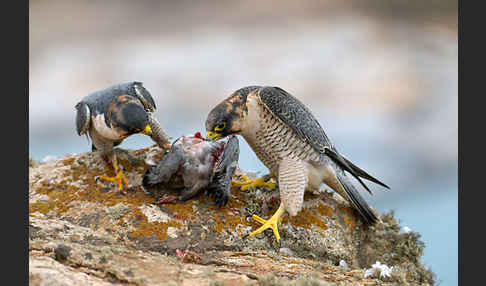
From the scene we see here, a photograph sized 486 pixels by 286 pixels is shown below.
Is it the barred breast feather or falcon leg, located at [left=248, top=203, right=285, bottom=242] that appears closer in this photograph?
falcon leg, located at [left=248, top=203, right=285, bottom=242]

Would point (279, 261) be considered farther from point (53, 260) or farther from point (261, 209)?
point (53, 260)

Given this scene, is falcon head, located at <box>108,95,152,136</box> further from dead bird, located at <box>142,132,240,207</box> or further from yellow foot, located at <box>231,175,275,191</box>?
yellow foot, located at <box>231,175,275,191</box>

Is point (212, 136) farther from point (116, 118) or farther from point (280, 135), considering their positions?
point (116, 118)

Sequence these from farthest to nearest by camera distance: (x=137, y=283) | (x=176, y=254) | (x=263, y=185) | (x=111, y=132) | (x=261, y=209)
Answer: (x=263, y=185), (x=261, y=209), (x=111, y=132), (x=176, y=254), (x=137, y=283)

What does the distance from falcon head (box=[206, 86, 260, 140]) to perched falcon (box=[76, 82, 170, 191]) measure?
689 mm

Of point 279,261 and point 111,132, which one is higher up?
point 111,132

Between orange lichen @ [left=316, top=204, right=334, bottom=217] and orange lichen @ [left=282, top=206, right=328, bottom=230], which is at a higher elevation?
orange lichen @ [left=316, top=204, right=334, bottom=217]

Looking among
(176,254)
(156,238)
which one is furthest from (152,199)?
(176,254)

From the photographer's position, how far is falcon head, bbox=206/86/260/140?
4.82 meters

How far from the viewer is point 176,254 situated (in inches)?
161

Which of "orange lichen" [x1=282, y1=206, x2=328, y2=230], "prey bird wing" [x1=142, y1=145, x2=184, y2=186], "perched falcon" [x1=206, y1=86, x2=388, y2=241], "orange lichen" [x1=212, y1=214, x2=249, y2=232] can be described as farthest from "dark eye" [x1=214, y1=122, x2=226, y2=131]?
"orange lichen" [x1=282, y1=206, x2=328, y2=230]

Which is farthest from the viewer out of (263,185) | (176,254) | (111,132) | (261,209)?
(263,185)

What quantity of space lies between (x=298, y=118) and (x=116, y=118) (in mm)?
2022

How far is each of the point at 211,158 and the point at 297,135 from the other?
103cm
